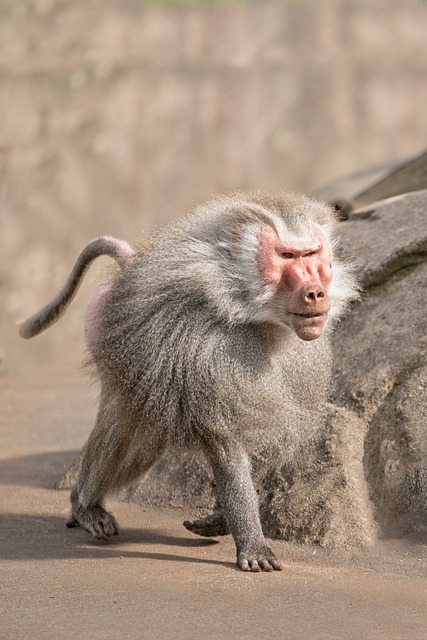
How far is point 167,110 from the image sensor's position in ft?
37.5

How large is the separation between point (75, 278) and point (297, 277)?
140cm

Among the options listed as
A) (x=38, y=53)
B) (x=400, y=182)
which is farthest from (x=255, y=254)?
(x=38, y=53)

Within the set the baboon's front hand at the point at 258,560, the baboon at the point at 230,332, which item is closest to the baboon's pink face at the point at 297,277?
the baboon at the point at 230,332

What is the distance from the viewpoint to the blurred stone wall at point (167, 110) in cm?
1046

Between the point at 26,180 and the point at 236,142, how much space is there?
8.15 feet

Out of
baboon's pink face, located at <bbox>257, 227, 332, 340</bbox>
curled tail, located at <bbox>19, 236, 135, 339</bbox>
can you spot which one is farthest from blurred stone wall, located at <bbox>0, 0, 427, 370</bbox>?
baboon's pink face, located at <bbox>257, 227, 332, 340</bbox>

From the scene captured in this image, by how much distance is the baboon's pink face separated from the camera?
418 cm

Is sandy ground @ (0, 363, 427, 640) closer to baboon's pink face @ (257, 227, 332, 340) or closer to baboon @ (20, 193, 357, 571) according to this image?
baboon @ (20, 193, 357, 571)

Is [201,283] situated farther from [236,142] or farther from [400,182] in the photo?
[236,142]

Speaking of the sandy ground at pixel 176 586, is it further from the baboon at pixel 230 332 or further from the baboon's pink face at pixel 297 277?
the baboon's pink face at pixel 297 277

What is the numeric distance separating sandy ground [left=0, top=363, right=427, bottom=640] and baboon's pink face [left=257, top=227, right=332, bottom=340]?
0.94 meters

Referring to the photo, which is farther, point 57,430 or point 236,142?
point 236,142

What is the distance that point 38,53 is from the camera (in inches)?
432

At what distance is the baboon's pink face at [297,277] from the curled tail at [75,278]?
2.64 feet
